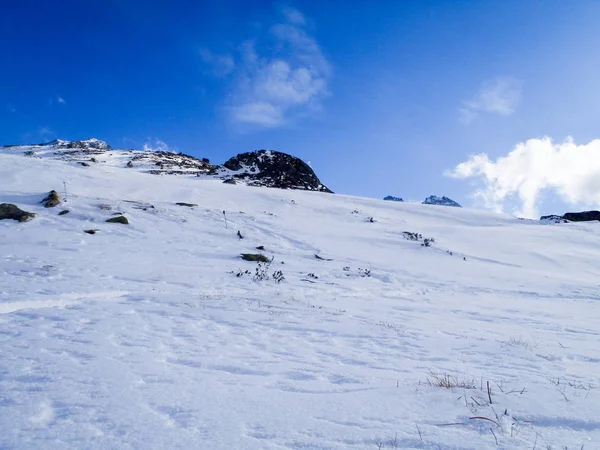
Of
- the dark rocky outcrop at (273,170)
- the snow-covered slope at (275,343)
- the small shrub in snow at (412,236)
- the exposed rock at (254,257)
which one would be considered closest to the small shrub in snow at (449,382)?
the snow-covered slope at (275,343)

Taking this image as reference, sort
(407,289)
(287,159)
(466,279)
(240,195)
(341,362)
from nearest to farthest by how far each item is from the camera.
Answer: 1. (341,362)
2. (407,289)
3. (466,279)
4. (240,195)
5. (287,159)

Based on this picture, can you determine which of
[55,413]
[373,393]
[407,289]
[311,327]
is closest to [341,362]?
[373,393]

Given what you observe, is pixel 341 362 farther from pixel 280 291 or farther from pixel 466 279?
pixel 466 279

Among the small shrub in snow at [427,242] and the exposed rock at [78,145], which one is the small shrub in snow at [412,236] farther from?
the exposed rock at [78,145]

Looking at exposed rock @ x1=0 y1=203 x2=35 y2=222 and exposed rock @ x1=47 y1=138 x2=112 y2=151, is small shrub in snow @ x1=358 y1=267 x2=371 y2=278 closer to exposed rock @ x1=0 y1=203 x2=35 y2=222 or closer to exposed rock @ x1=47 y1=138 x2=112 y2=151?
exposed rock @ x1=0 y1=203 x2=35 y2=222

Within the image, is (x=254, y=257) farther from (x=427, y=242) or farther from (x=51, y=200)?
(x=51, y=200)

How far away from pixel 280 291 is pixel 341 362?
484 centimetres

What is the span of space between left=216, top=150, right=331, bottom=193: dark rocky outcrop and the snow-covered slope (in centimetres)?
4335

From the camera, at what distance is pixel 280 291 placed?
369 inches

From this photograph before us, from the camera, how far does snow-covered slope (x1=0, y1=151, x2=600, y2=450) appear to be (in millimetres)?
2688

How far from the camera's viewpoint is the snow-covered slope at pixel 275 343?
8.82ft

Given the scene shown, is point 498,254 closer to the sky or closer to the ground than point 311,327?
closer to the sky

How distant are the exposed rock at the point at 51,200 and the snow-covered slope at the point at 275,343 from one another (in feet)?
1.22

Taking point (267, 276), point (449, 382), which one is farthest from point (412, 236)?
point (449, 382)
